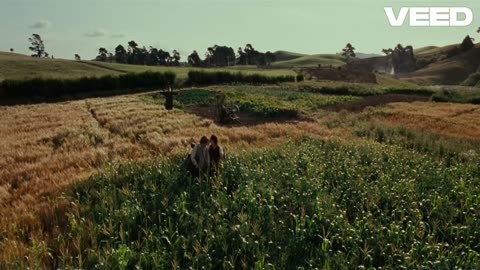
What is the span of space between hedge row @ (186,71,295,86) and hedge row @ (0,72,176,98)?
15.1 ft

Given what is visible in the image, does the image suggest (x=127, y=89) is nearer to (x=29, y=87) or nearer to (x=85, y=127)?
(x=29, y=87)

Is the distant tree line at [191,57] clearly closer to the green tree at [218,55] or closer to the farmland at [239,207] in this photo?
the green tree at [218,55]

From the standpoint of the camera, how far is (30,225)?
838 centimetres

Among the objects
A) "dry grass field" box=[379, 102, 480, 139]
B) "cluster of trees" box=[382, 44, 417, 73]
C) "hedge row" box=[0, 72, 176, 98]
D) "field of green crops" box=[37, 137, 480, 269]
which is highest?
"cluster of trees" box=[382, 44, 417, 73]

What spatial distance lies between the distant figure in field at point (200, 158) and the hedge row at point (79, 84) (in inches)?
1390

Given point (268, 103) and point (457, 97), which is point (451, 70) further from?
point (268, 103)

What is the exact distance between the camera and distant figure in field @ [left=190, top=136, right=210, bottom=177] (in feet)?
34.6

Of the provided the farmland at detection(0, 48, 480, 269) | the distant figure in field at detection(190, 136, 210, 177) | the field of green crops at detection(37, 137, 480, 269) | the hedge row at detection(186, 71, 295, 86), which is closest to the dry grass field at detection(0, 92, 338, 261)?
the farmland at detection(0, 48, 480, 269)

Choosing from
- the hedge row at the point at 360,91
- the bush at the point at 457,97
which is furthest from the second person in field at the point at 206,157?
the hedge row at the point at 360,91

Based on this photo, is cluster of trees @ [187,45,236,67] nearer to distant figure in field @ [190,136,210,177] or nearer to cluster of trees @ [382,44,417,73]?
cluster of trees @ [382,44,417,73]

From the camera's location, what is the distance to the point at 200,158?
10.6 meters

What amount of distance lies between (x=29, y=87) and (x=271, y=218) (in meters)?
52.9

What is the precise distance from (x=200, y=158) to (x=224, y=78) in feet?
202

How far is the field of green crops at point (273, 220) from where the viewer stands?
6.54 meters
